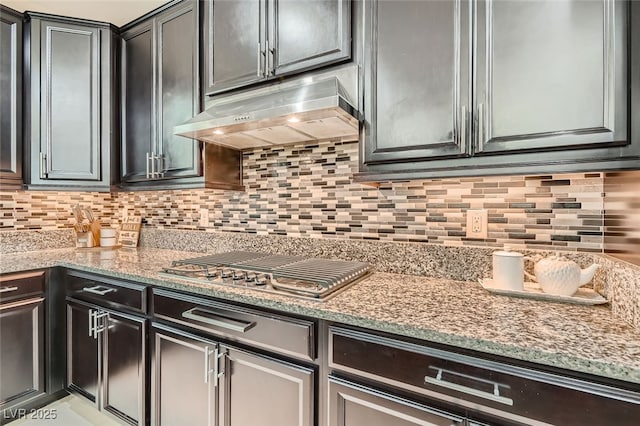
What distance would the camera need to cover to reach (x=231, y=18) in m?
1.57

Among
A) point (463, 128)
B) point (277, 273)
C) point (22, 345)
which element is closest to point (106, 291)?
point (22, 345)

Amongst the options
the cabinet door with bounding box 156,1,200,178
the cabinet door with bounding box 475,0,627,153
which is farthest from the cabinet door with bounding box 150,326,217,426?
the cabinet door with bounding box 475,0,627,153

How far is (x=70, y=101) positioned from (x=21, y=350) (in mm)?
1525

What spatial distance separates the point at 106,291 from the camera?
1569 mm

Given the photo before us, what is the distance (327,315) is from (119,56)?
7.52ft

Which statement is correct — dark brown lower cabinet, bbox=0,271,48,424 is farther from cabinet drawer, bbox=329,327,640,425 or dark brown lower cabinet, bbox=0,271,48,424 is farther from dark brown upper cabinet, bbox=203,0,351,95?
cabinet drawer, bbox=329,327,640,425

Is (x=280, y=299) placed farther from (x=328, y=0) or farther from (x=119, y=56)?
(x=119, y=56)

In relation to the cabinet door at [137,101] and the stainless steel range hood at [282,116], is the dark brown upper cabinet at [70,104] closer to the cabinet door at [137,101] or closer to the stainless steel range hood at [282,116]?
the cabinet door at [137,101]

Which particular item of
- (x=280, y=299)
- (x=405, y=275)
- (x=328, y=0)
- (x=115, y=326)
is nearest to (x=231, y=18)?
(x=328, y=0)

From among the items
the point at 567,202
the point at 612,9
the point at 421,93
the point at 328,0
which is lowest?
the point at 567,202

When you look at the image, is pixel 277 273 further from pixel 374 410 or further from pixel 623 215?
pixel 623 215

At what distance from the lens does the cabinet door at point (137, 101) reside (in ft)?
6.36

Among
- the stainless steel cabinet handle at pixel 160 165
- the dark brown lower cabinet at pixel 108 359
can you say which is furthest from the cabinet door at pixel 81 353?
the stainless steel cabinet handle at pixel 160 165

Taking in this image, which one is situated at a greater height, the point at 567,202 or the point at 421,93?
the point at 421,93
